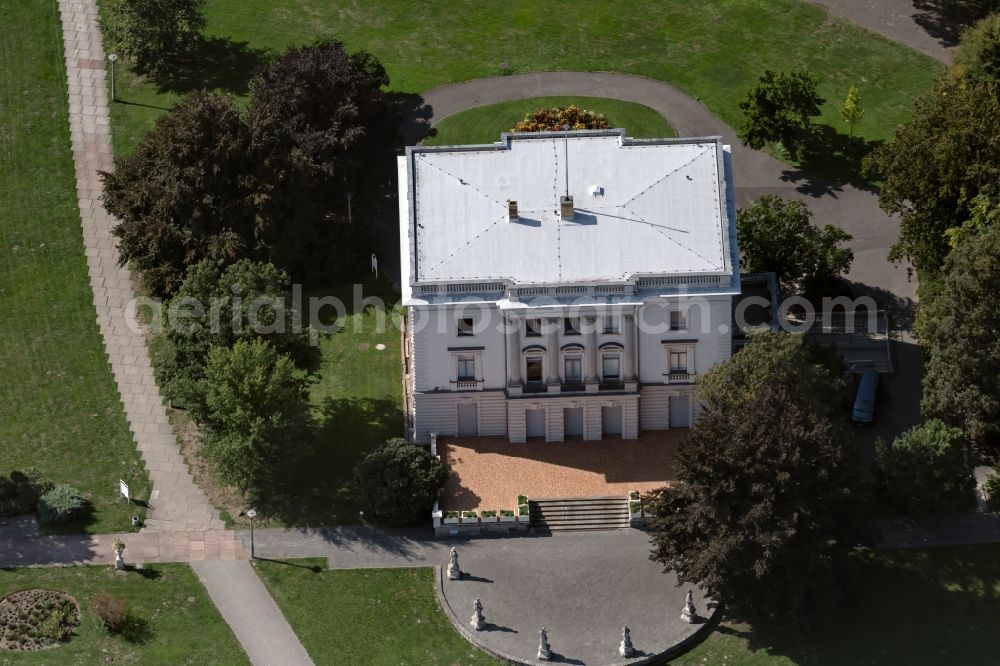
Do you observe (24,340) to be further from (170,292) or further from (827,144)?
(827,144)

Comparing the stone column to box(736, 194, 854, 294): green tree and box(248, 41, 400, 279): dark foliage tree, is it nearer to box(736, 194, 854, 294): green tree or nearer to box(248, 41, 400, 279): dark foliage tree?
box(736, 194, 854, 294): green tree

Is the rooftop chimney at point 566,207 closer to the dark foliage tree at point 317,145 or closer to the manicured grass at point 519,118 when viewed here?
the dark foliage tree at point 317,145

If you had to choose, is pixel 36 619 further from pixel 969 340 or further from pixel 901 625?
pixel 969 340

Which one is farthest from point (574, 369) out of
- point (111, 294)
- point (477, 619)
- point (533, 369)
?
point (111, 294)

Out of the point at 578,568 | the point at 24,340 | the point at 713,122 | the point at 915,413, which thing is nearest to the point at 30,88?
the point at 24,340

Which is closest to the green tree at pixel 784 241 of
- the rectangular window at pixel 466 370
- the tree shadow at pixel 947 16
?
the rectangular window at pixel 466 370

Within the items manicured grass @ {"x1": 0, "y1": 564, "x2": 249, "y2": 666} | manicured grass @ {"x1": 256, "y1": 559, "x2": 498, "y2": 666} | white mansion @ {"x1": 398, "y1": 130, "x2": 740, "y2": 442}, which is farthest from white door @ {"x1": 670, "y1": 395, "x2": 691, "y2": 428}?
manicured grass @ {"x1": 0, "y1": 564, "x2": 249, "y2": 666}
